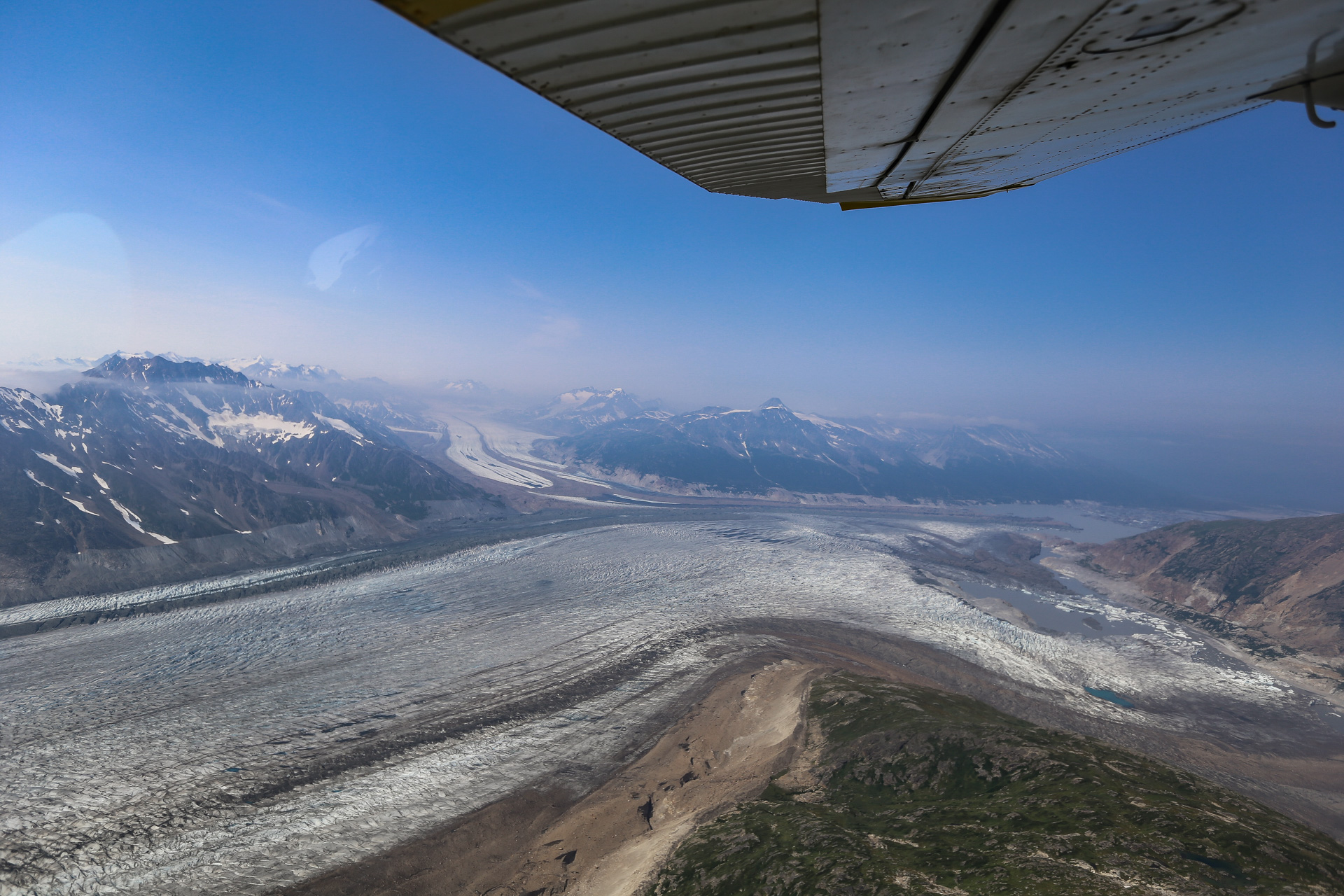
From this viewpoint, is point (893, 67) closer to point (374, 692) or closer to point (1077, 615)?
point (374, 692)

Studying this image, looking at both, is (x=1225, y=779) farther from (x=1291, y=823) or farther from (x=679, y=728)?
(x=679, y=728)

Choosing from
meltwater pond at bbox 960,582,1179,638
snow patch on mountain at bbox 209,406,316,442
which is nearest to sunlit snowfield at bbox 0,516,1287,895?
meltwater pond at bbox 960,582,1179,638

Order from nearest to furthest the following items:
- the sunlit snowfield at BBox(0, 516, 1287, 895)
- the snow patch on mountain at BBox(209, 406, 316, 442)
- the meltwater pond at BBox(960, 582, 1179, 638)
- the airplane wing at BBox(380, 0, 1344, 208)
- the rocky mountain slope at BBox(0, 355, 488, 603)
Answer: the airplane wing at BBox(380, 0, 1344, 208) → the sunlit snowfield at BBox(0, 516, 1287, 895) → the meltwater pond at BBox(960, 582, 1179, 638) → the rocky mountain slope at BBox(0, 355, 488, 603) → the snow patch on mountain at BBox(209, 406, 316, 442)

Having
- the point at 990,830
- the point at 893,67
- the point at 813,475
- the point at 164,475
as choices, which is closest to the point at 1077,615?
the point at 990,830

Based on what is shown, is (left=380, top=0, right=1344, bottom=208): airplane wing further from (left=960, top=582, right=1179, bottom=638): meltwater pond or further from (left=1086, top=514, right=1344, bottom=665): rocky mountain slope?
(left=1086, top=514, right=1344, bottom=665): rocky mountain slope

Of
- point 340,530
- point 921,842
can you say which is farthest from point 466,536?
point 921,842

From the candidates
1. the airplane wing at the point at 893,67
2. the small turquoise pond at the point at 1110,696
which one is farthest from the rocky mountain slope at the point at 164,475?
the small turquoise pond at the point at 1110,696
